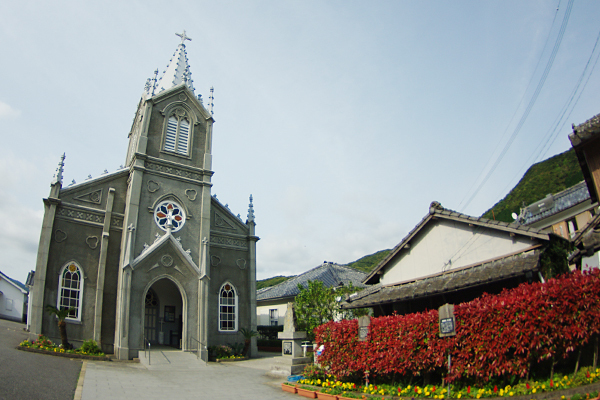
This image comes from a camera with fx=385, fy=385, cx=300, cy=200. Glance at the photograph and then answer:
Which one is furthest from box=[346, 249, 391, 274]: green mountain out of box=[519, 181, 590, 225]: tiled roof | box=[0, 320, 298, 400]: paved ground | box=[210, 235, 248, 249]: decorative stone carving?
box=[0, 320, 298, 400]: paved ground

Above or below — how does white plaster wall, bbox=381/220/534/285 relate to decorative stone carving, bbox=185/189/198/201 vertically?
below

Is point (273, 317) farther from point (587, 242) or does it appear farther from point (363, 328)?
Result: point (587, 242)

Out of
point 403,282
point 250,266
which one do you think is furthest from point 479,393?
point 250,266

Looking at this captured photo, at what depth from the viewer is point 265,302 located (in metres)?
34.7

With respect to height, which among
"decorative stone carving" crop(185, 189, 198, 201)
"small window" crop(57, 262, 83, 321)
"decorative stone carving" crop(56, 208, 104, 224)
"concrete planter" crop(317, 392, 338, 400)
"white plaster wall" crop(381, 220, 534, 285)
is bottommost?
"concrete planter" crop(317, 392, 338, 400)

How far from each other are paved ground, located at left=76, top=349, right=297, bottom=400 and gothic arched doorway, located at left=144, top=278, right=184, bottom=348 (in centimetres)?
390

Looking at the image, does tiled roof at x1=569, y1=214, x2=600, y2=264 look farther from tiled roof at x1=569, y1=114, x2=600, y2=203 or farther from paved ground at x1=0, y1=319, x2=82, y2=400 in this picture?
paved ground at x1=0, y1=319, x2=82, y2=400

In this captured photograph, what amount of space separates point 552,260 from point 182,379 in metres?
13.1

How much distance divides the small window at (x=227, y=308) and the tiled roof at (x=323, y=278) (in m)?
8.03

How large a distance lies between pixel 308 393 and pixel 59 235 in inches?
595

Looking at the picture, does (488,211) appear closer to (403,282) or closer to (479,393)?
(403,282)

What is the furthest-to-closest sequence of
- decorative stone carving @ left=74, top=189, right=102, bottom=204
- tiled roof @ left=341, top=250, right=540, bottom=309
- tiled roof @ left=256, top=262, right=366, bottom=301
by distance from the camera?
Answer: tiled roof @ left=256, top=262, right=366, bottom=301, decorative stone carving @ left=74, top=189, right=102, bottom=204, tiled roof @ left=341, top=250, right=540, bottom=309

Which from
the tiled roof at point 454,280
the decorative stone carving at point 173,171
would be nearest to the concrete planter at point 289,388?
the tiled roof at point 454,280

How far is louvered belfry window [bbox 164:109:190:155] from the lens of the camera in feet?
77.2
